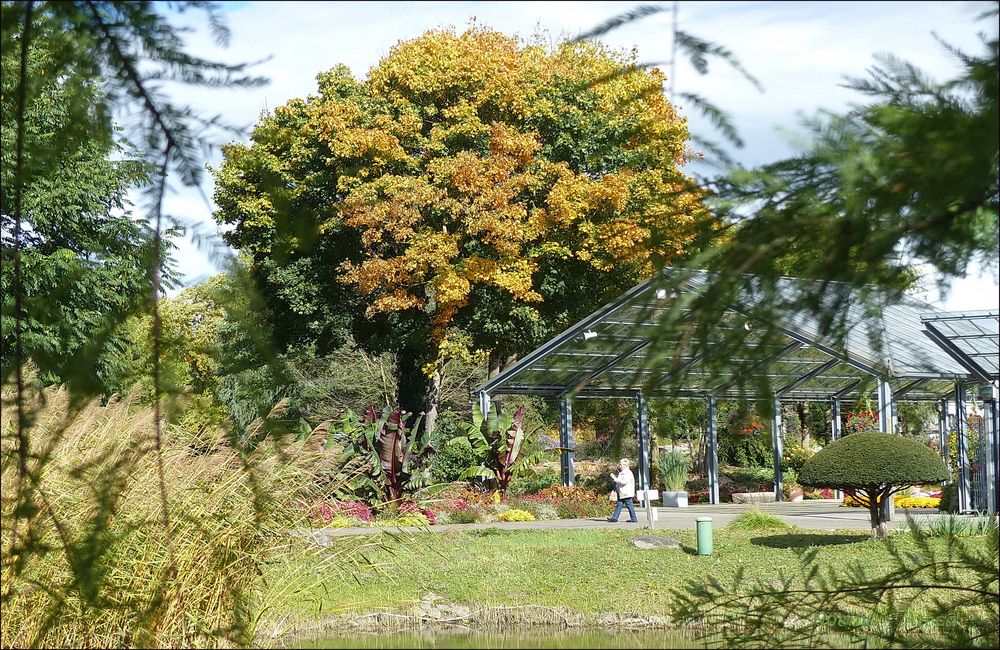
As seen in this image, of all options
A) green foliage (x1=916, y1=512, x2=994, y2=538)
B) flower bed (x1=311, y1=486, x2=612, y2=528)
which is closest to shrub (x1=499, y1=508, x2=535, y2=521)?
flower bed (x1=311, y1=486, x2=612, y2=528)

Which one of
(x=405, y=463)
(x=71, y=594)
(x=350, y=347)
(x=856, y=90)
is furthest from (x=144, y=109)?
(x=350, y=347)

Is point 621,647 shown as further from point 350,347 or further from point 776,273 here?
point 350,347

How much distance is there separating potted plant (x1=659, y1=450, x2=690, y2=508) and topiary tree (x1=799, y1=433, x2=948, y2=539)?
25.7 ft

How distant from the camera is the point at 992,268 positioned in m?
2.22

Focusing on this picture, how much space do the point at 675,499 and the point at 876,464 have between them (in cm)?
864

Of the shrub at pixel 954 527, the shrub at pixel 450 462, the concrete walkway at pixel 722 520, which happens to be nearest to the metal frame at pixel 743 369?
the shrub at pixel 954 527

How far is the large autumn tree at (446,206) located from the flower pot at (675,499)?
4.21 meters

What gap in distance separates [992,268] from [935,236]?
0.28m

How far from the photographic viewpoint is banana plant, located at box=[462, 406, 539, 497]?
59.6 feet

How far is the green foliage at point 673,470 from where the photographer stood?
20703 mm

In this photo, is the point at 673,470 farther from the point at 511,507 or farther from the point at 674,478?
the point at 511,507

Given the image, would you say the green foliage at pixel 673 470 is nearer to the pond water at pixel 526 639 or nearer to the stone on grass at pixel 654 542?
the stone on grass at pixel 654 542

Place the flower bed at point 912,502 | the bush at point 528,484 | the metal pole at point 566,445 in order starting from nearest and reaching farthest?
the flower bed at point 912,502, the bush at point 528,484, the metal pole at point 566,445

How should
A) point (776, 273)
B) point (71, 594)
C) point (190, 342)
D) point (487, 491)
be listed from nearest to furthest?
1. point (776, 273)
2. point (190, 342)
3. point (71, 594)
4. point (487, 491)
